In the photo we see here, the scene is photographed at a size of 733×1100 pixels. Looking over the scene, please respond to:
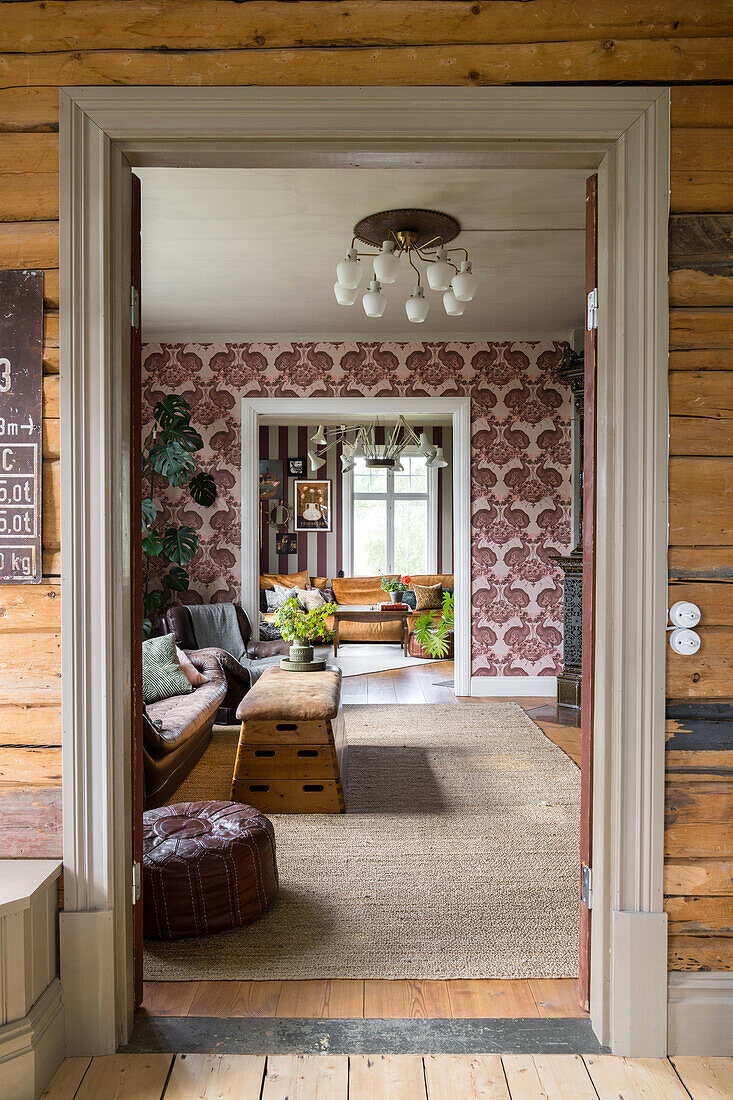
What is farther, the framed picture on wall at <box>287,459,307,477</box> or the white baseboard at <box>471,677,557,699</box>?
the framed picture on wall at <box>287,459,307,477</box>

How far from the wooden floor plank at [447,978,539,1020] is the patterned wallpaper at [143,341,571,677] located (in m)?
4.28

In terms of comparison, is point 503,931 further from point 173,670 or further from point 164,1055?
point 173,670

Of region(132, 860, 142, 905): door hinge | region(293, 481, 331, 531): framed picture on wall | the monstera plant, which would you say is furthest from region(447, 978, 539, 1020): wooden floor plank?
region(293, 481, 331, 531): framed picture on wall

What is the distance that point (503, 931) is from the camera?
2553 mm

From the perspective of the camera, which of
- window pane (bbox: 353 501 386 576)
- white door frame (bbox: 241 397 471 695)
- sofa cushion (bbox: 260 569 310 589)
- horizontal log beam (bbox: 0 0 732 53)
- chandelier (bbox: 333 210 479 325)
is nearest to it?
horizontal log beam (bbox: 0 0 732 53)

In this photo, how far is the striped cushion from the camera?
4.61m

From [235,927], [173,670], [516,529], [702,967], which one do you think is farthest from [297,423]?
[702,967]

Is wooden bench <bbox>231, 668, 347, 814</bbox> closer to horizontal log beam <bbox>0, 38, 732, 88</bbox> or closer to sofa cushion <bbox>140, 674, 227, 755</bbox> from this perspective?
sofa cushion <bbox>140, 674, 227, 755</bbox>

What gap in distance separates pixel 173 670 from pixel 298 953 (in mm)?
2616

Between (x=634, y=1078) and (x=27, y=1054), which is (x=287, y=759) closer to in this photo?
(x=27, y=1054)

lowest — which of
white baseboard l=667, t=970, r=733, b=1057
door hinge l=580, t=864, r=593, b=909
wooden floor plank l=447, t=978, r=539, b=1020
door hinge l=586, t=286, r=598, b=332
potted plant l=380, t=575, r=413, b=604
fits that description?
wooden floor plank l=447, t=978, r=539, b=1020

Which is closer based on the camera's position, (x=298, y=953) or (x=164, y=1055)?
(x=164, y=1055)

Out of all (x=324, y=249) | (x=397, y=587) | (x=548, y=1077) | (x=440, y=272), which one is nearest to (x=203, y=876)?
(x=548, y=1077)

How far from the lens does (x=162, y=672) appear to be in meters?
4.71
